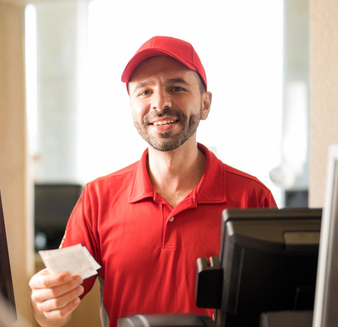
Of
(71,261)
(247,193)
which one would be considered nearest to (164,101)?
(247,193)

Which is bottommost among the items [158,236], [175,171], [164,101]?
[158,236]

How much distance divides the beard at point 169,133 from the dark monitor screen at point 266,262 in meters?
0.73

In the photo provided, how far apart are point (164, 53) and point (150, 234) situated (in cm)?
65

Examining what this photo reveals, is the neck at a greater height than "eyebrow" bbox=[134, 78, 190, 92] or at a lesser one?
lesser

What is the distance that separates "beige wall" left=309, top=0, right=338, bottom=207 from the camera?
1.18 m

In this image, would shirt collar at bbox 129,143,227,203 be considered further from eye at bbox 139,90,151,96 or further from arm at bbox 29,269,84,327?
arm at bbox 29,269,84,327

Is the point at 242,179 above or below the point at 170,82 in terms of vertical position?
below

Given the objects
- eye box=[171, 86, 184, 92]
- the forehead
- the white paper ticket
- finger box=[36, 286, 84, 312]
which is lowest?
finger box=[36, 286, 84, 312]

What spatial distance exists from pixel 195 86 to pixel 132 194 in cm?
49

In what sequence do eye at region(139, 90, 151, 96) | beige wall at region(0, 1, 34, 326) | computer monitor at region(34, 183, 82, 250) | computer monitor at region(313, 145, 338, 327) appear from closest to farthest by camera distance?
computer monitor at region(313, 145, 338, 327)
eye at region(139, 90, 151, 96)
beige wall at region(0, 1, 34, 326)
computer monitor at region(34, 183, 82, 250)

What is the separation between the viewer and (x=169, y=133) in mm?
1387

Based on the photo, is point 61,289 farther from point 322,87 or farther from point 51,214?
point 51,214

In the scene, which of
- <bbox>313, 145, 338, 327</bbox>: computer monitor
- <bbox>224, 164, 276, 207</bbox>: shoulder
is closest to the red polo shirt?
<bbox>224, 164, 276, 207</bbox>: shoulder

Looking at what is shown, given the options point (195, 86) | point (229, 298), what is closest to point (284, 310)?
point (229, 298)
